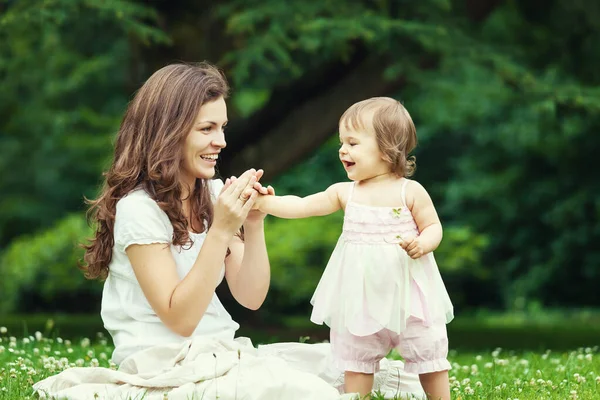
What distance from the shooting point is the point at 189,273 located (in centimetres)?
387

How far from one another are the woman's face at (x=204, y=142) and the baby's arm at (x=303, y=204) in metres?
0.28

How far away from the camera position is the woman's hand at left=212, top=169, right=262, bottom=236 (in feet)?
12.8

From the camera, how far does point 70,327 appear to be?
36.3 ft

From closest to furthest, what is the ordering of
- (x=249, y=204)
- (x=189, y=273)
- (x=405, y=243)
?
(x=405, y=243) < (x=189, y=273) < (x=249, y=204)

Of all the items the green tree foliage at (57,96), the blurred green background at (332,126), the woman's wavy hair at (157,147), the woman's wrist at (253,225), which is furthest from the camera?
the blurred green background at (332,126)

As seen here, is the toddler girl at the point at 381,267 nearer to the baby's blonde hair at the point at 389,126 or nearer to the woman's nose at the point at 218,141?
the baby's blonde hair at the point at 389,126

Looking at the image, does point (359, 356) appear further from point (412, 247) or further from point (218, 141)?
point (218, 141)

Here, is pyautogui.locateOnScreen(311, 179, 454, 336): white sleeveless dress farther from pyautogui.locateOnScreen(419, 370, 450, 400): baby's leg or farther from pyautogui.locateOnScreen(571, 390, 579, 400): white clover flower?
pyautogui.locateOnScreen(571, 390, 579, 400): white clover flower

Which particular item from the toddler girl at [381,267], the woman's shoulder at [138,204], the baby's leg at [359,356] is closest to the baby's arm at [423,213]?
the toddler girl at [381,267]

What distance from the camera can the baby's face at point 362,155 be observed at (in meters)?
3.97

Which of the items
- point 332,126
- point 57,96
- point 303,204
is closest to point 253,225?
point 303,204

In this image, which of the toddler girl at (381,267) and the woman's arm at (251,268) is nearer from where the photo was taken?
the toddler girl at (381,267)

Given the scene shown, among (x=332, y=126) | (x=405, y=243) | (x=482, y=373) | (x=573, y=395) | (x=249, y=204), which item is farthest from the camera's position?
(x=332, y=126)

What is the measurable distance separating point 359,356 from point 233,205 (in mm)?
809
